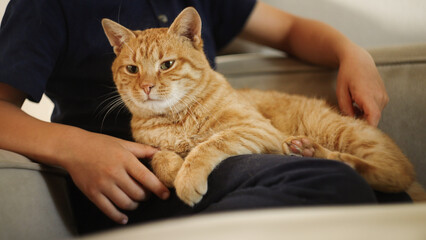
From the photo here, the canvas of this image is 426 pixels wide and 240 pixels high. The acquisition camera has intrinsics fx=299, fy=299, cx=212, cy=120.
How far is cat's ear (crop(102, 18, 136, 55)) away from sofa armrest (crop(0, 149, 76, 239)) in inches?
19.8

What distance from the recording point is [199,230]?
1.38 ft

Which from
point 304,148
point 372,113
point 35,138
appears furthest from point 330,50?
point 35,138

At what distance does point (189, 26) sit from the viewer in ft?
3.64

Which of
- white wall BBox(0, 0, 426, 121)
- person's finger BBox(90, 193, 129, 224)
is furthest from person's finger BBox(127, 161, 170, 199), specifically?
white wall BBox(0, 0, 426, 121)

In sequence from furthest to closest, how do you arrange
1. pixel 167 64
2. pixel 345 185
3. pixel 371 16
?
1. pixel 371 16
2. pixel 167 64
3. pixel 345 185

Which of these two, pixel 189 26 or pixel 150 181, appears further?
pixel 189 26

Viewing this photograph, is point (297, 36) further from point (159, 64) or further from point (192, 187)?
point (192, 187)

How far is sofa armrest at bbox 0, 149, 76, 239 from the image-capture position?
0.77 metres

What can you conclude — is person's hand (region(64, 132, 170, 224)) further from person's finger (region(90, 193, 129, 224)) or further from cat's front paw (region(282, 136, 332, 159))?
cat's front paw (region(282, 136, 332, 159))

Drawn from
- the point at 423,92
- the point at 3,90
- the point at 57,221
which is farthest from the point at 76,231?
the point at 423,92

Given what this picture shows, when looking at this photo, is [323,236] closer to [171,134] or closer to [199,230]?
[199,230]

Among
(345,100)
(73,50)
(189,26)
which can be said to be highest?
(189,26)

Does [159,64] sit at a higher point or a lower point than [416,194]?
higher

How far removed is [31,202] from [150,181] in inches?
12.9
